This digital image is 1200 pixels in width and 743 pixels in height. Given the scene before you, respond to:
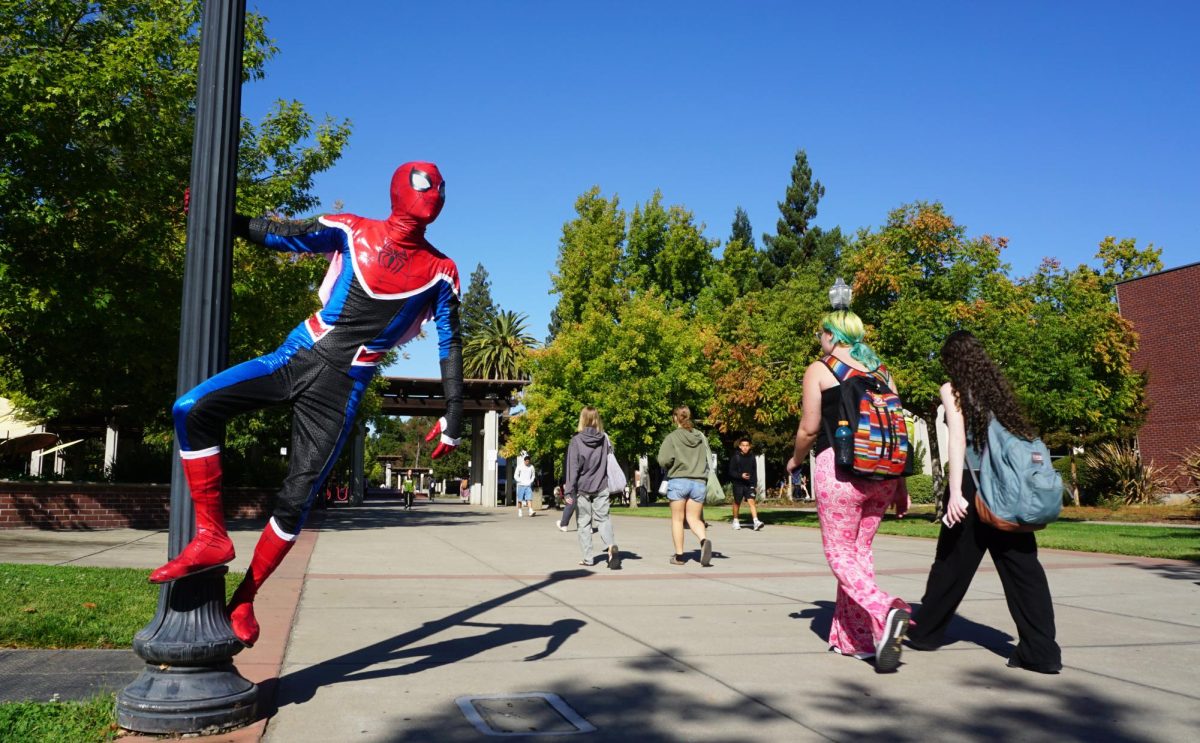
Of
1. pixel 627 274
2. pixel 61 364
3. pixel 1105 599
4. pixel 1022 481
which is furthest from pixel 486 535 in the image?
pixel 627 274

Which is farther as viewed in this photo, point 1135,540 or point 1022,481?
point 1135,540

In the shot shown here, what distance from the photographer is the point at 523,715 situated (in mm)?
3715

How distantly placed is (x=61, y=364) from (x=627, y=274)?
3060 centimetres

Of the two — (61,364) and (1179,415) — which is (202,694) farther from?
(1179,415)

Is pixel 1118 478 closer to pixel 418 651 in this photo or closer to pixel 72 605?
pixel 418 651

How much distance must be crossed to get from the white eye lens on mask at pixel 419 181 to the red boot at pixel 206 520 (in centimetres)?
145

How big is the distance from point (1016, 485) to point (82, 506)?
15.5 m

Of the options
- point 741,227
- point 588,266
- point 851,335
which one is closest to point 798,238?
point 741,227

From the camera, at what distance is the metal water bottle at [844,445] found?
15.9 feet

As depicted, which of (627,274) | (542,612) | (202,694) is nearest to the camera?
(202,694)

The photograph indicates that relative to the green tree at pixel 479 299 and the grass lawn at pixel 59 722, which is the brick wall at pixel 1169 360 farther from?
the green tree at pixel 479 299

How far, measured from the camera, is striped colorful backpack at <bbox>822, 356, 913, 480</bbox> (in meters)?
4.86

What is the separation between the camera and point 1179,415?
29.0 metres

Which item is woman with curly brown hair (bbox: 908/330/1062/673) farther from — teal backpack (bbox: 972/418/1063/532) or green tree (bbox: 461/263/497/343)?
green tree (bbox: 461/263/497/343)
